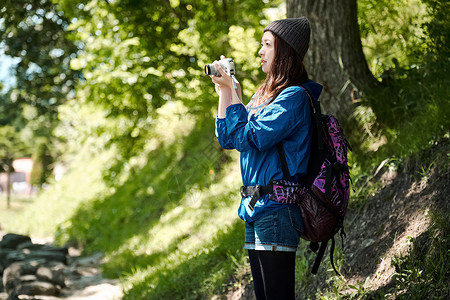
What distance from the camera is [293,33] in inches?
107

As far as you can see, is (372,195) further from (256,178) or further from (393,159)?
(256,178)

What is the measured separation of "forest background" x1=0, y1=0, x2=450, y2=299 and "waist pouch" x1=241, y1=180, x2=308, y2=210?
1.35 metres

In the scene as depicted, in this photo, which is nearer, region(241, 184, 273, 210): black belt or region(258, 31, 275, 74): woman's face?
region(241, 184, 273, 210): black belt

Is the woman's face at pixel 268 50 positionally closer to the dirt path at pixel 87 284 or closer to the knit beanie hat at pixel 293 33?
the knit beanie hat at pixel 293 33

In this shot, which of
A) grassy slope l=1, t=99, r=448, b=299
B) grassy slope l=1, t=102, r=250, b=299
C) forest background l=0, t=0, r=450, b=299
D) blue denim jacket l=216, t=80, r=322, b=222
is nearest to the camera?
blue denim jacket l=216, t=80, r=322, b=222

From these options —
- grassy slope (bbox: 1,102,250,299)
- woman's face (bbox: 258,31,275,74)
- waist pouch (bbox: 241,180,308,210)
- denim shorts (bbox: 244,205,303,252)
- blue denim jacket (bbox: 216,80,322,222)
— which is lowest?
grassy slope (bbox: 1,102,250,299)

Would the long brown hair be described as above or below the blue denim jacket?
above

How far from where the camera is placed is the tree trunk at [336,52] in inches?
222

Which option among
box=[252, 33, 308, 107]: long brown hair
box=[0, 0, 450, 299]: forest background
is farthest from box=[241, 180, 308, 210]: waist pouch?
box=[0, 0, 450, 299]: forest background

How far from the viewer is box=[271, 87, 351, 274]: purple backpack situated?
8.70ft

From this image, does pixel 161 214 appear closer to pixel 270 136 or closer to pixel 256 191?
pixel 256 191

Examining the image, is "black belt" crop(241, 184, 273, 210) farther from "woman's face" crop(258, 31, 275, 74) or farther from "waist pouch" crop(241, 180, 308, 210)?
"woman's face" crop(258, 31, 275, 74)

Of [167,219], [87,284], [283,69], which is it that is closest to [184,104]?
[167,219]

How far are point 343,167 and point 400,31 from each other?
4.18 metres
